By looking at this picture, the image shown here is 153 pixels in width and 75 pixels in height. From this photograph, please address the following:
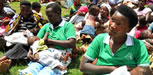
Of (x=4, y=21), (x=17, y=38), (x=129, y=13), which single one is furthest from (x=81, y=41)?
(x=129, y=13)

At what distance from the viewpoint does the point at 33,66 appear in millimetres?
3389

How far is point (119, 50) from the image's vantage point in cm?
236

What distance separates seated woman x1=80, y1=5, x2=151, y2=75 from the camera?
2.23 m

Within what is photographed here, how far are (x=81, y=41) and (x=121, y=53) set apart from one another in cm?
333

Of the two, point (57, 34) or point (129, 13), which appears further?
point (57, 34)

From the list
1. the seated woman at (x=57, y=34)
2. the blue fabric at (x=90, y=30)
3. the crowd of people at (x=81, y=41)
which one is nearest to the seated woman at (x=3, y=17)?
the crowd of people at (x=81, y=41)

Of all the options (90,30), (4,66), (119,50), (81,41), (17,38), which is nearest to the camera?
(119,50)

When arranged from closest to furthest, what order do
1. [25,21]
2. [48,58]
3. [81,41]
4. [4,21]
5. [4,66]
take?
[48,58] → [4,66] → [25,21] → [4,21] → [81,41]

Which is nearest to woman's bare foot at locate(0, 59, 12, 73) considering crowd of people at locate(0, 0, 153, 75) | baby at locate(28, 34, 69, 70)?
crowd of people at locate(0, 0, 153, 75)

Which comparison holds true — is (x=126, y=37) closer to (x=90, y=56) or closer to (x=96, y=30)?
(x=90, y=56)

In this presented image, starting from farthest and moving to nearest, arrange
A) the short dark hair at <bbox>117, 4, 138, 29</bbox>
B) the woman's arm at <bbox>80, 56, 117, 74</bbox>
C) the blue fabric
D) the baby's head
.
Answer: the blue fabric, the baby's head, the woman's arm at <bbox>80, 56, 117, 74</bbox>, the short dark hair at <bbox>117, 4, 138, 29</bbox>

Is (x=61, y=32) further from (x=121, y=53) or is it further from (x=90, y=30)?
(x=90, y=30)

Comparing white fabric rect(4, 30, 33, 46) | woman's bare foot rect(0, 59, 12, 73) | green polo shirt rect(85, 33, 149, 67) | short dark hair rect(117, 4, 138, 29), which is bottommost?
woman's bare foot rect(0, 59, 12, 73)

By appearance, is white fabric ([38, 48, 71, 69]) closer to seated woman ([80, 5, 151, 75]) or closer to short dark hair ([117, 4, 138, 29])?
seated woman ([80, 5, 151, 75])
